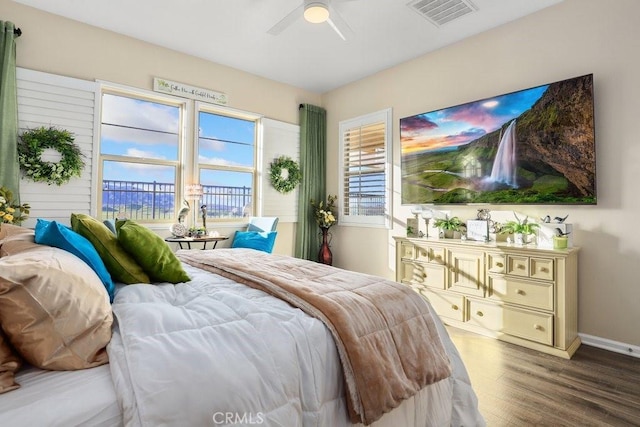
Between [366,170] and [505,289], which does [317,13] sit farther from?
[505,289]

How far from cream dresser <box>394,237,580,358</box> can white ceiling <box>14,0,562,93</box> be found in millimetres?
2203

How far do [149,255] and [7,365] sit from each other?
2.87 feet

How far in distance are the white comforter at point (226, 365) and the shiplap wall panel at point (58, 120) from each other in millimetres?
2429

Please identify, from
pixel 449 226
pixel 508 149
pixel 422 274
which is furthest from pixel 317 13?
pixel 422 274

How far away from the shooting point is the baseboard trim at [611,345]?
255 centimetres

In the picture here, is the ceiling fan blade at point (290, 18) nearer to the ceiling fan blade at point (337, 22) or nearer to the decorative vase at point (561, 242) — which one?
the ceiling fan blade at point (337, 22)

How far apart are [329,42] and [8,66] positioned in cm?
303

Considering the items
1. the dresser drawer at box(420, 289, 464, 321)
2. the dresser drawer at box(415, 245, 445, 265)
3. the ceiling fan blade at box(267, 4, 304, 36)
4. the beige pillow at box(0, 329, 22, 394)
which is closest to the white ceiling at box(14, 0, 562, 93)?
the ceiling fan blade at box(267, 4, 304, 36)

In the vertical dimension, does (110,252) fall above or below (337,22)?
below

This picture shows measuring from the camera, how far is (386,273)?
A: 4.38 metres

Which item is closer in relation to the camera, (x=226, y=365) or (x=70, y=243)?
(x=226, y=365)

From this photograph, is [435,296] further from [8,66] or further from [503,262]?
[8,66]

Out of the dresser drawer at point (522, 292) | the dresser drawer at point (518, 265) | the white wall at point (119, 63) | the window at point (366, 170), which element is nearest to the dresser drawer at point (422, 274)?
the dresser drawer at point (522, 292)

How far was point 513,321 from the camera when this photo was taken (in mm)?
2779
